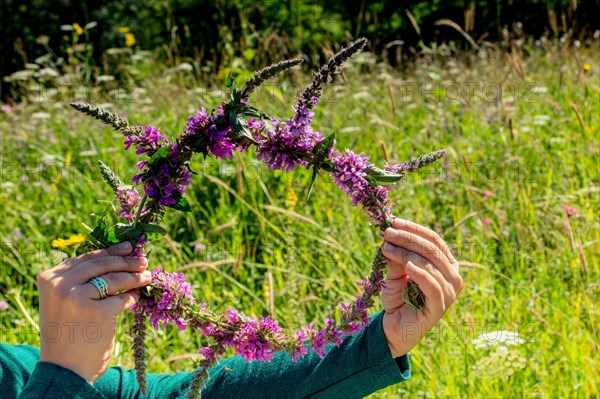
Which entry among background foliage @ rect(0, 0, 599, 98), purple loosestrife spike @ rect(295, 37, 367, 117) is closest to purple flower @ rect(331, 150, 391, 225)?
purple loosestrife spike @ rect(295, 37, 367, 117)

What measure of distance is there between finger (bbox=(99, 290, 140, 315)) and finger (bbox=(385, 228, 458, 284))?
50cm

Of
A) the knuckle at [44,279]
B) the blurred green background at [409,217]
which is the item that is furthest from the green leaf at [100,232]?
the blurred green background at [409,217]

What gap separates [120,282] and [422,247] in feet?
1.88

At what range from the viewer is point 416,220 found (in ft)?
10.2

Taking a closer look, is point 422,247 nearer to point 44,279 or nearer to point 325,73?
point 325,73

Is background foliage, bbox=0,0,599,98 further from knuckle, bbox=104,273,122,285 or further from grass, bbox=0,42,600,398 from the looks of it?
knuckle, bbox=104,273,122,285

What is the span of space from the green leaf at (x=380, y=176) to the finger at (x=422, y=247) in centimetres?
12

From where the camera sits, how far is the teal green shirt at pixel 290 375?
1.59 meters

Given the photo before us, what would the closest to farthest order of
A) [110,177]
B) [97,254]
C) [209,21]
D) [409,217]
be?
[97,254]
[110,177]
[409,217]
[209,21]

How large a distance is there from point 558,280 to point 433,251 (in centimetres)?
182

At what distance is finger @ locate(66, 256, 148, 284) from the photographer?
1.21 meters

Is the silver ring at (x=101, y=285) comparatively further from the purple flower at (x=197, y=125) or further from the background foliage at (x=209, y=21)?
the background foliage at (x=209, y=21)

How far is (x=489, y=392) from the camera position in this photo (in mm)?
2381

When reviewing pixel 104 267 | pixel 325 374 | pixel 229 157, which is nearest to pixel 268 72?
pixel 229 157
